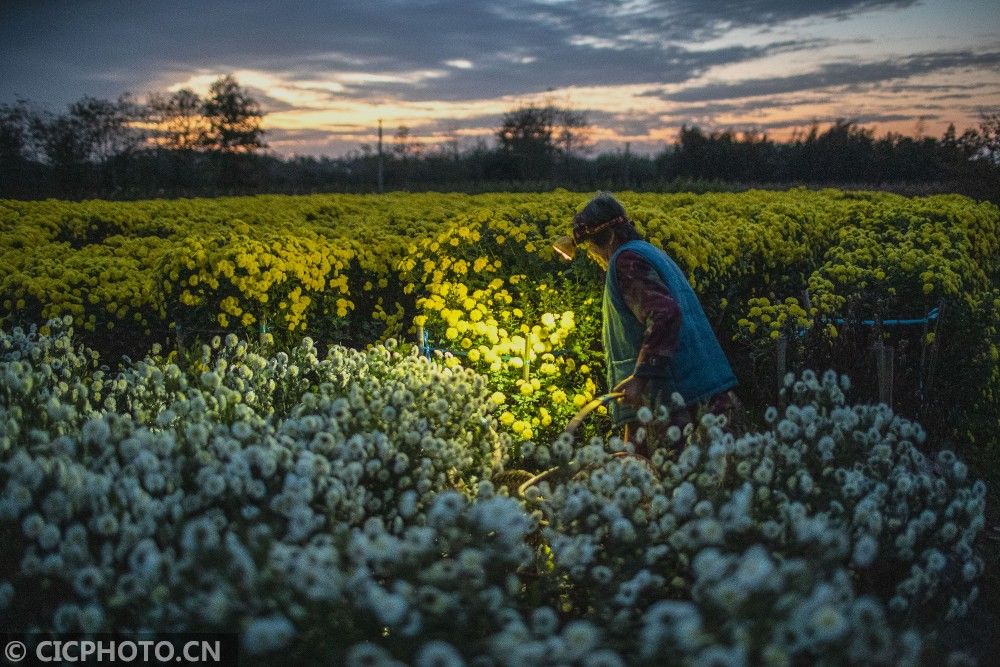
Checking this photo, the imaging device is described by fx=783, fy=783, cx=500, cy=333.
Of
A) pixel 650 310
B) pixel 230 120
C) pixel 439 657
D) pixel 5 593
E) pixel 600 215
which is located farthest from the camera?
pixel 230 120

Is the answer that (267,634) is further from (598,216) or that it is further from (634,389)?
(598,216)

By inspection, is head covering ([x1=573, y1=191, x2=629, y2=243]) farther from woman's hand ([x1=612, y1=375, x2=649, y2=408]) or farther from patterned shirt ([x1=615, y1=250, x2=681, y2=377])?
woman's hand ([x1=612, y1=375, x2=649, y2=408])

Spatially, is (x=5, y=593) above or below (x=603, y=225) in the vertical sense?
below

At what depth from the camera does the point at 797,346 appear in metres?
5.93

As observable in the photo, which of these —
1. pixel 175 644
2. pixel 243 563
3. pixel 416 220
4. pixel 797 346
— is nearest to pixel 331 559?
pixel 243 563

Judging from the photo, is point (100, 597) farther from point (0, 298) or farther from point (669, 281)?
point (0, 298)

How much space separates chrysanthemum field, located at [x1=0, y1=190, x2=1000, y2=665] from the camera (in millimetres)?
1825

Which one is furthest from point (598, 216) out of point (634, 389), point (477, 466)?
point (477, 466)

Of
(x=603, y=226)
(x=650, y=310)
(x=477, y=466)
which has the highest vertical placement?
(x=603, y=226)

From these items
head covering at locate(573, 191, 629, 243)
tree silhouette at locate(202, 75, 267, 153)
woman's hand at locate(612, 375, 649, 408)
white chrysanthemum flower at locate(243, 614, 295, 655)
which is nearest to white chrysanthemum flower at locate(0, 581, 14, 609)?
white chrysanthemum flower at locate(243, 614, 295, 655)

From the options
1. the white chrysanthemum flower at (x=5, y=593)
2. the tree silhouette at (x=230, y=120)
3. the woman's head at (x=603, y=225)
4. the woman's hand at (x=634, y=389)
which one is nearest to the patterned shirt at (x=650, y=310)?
the woman's hand at (x=634, y=389)

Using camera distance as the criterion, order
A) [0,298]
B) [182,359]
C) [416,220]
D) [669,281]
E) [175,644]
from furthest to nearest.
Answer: [416,220] → [0,298] → [182,359] → [669,281] → [175,644]

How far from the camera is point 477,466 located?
3.82 meters

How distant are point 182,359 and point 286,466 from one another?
3.40m
